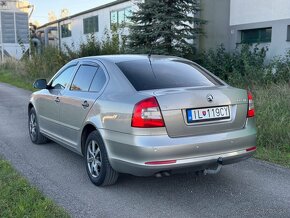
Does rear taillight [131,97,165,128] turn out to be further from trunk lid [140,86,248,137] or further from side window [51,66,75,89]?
side window [51,66,75,89]

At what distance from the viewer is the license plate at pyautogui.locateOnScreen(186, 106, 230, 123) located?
12.6 feet

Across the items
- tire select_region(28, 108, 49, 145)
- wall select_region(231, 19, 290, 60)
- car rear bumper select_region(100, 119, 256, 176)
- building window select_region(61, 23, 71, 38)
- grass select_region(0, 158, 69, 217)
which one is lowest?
grass select_region(0, 158, 69, 217)

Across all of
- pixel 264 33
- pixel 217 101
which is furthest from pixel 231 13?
pixel 217 101

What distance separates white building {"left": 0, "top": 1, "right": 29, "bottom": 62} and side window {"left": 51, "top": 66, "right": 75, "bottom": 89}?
1390 inches

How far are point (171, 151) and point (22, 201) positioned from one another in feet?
5.52

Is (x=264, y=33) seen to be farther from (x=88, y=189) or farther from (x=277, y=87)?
(x=88, y=189)

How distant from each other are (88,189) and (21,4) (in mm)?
42486

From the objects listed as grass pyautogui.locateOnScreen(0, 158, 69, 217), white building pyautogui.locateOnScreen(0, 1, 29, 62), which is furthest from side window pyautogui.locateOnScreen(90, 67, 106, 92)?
white building pyautogui.locateOnScreen(0, 1, 29, 62)

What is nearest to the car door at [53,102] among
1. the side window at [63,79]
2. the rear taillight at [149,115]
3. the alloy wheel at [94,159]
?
the side window at [63,79]

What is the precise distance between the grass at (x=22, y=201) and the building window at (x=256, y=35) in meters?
15.5

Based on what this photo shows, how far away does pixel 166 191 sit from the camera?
4.38 m

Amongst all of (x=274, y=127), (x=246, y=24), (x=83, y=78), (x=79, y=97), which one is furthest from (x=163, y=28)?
(x=79, y=97)

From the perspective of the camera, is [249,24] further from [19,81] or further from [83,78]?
[83,78]

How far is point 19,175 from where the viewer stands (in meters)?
4.82
